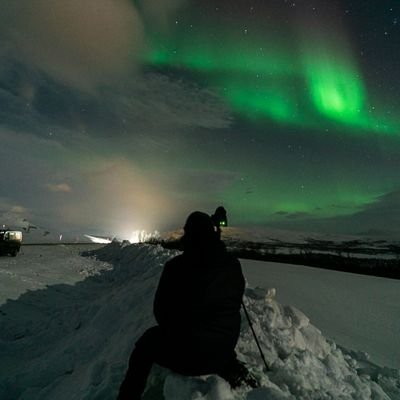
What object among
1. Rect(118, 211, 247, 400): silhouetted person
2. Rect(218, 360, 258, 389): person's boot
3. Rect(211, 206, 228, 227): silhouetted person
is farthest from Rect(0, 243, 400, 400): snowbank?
Rect(211, 206, 228, 227): silhouetted person

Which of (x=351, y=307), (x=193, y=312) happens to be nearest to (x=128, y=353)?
(x=193, y=312)

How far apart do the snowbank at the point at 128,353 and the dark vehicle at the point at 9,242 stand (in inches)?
462

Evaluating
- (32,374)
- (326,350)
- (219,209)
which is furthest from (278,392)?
(32,374)

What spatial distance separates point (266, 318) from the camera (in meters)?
4.89

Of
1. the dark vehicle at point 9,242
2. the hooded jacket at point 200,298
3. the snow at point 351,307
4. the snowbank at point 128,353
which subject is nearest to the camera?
the hooded jacket at point 200,298

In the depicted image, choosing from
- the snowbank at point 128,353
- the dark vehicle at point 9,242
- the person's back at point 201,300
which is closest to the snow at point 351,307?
the snowbank at point 128,353

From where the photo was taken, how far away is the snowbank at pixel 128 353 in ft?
11.4

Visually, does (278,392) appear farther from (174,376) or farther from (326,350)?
(326,350)

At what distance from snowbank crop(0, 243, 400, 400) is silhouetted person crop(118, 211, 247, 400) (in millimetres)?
436

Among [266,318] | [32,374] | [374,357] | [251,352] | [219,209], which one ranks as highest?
[219,209]

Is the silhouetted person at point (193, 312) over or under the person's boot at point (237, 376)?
over

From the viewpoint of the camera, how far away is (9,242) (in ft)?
62.0

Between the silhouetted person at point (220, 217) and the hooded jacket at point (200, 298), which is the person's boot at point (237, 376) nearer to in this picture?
the hooded jacket at point (200, 298)

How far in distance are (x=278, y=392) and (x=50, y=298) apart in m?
8.88
